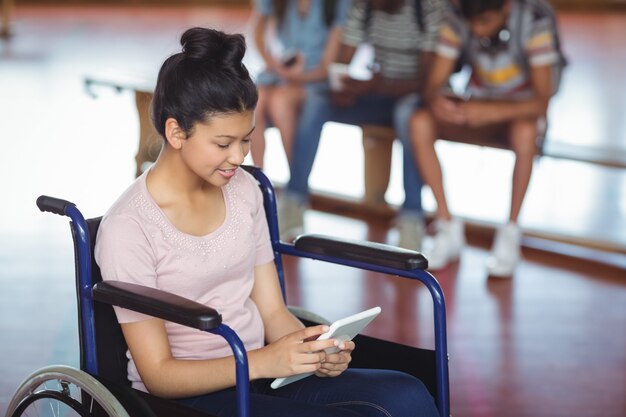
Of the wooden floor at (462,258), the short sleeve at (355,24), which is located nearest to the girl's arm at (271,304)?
the wooden floor at (462,258)

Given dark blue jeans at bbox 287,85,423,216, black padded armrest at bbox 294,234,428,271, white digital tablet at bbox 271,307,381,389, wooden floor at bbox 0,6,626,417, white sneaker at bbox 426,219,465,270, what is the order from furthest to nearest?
dark blue jeans at bbox 287,85,423,216, white sneaker at bbox 426,219,465,270, wooden floor at bbox 0,6,626,417, black padded armrest at bbox 294,234,428,271, white digital tablet at bbox 271,307,381,389

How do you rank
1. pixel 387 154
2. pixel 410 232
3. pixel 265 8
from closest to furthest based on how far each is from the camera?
pixel 410 232
pixel 387 154
pixel 265 8

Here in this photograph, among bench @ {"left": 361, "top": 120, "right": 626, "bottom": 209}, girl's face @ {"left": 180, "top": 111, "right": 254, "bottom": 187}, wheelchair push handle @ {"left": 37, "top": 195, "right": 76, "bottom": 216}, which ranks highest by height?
girl's face @ {"left": 180, "top": 111, "right": 254, "bottom": 187}

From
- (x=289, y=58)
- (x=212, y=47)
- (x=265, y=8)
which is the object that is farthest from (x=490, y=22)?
(x=212, y=47)

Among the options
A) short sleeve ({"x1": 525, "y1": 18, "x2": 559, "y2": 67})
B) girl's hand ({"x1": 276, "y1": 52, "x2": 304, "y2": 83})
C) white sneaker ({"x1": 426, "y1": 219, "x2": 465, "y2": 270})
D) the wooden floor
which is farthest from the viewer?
girl's hand ({"x1": 276, "y1": 52, "x2": 304, "y2": 83})

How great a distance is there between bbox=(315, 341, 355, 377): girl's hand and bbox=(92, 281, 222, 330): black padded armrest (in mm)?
249

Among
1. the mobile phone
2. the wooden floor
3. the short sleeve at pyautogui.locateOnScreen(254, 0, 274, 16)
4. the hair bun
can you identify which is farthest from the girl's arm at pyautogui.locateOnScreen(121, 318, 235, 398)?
the short sleeve at pyautogui.locateOnScreen(254, 0, 274, 16)

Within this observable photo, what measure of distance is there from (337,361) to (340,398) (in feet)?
0.26

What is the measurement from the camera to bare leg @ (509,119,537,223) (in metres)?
3.76

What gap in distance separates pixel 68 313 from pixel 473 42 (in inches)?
66.5

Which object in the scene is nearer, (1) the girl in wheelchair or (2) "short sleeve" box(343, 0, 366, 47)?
(1) the girl in wheelchair

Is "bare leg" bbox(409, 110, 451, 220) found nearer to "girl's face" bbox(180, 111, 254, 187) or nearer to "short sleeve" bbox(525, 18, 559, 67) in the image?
"short sleeve" bbox(525, 18, 559, 67)

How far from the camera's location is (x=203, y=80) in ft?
5.67

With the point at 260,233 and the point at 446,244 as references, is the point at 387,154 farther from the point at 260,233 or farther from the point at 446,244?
the point at 260,233
